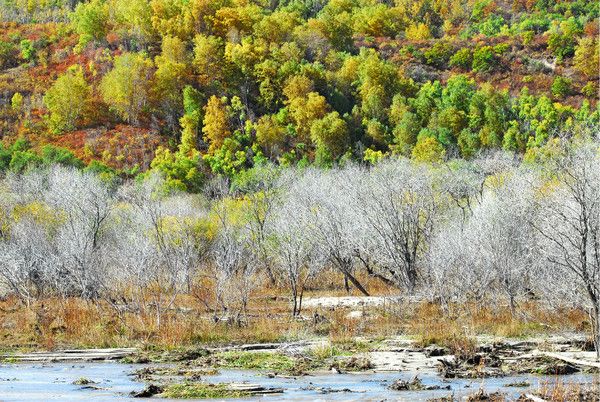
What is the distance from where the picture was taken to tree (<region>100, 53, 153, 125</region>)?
3893 inches

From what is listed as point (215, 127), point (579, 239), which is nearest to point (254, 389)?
point (579, 239)

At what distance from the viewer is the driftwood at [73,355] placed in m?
24.1

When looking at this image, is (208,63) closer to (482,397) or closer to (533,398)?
(482,397)

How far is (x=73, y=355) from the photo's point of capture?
24.7 meters

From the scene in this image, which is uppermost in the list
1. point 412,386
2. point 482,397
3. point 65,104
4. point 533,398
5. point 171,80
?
point 171,80

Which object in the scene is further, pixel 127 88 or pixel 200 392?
pixel 127 88

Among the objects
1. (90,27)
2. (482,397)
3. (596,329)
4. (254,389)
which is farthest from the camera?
(90,27)

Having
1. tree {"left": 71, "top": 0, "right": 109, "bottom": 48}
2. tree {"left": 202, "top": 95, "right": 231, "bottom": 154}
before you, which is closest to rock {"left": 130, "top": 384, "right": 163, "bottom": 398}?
tree {"left": 202, "top": 95, "right": 231, "bottom": 154}

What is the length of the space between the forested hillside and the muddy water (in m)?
61.6

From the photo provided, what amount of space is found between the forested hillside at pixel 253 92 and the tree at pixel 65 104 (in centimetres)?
16

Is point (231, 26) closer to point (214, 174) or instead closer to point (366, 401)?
point (214, 174)

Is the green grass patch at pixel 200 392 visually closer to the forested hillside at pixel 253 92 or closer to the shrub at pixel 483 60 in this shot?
the forested hillside at pixel 253 92

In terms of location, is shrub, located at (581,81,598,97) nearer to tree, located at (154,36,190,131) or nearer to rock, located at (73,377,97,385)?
tree, located at (154,36,190,131)

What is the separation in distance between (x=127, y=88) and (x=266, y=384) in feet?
275
